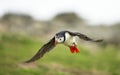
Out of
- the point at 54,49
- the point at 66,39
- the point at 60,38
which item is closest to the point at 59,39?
the point at 60,38

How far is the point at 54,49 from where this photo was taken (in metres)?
31.5

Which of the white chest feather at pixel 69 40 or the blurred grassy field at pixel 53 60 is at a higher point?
the white chest feather at pixel 69 40

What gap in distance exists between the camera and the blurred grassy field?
2594 centimetres

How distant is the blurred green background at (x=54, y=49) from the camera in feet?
88.2

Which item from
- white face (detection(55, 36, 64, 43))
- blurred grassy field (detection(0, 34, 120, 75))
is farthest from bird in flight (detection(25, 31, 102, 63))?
blurred grassy field (detection(0, 34, 120, 75))

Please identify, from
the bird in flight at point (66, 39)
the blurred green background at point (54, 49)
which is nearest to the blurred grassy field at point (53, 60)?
the blurred green background at point (54, 49)

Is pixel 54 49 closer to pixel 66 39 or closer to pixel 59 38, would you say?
pixel 66 39

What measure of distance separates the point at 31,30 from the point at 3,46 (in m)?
7.85

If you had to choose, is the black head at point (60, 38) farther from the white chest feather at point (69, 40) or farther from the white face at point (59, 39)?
the white chest feather at point (69, 40)

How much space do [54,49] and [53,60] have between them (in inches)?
70.1

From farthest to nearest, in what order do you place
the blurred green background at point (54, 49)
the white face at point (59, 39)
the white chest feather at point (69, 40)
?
the blurred green background at point (54, 49), the white chest feather at point (69, 40), the white face at point (59, 39)

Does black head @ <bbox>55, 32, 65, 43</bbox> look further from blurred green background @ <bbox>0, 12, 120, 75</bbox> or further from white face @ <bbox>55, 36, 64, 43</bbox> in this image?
blurred green background @ <bbox>0, 12, 120, 75</bbox>

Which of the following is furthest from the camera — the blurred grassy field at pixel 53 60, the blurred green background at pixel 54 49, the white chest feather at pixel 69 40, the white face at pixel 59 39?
the blurred green background at pixel 54 49

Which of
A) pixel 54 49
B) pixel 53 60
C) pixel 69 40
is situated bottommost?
pixel 53 60
